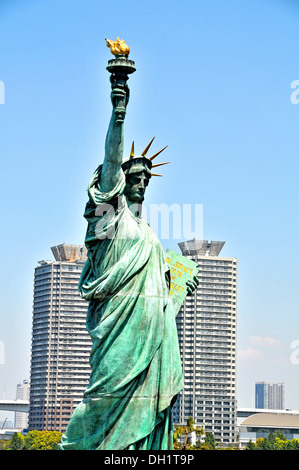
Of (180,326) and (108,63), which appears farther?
(180,326)

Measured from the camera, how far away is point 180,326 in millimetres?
125438

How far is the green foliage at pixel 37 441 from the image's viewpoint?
96.4 meters

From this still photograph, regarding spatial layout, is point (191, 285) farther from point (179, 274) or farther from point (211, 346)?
point (211, 346)

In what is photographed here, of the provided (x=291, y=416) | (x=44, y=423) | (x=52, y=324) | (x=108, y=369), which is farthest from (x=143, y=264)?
(x=291, y=416)

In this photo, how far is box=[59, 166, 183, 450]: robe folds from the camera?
669 inches

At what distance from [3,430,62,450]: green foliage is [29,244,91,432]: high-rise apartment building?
13252 millimetres

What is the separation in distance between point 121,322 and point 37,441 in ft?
276

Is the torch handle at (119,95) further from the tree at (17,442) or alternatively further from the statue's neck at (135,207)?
the tree at (17,442)

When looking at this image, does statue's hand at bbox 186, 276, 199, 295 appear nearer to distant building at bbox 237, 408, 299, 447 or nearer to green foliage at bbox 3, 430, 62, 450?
green foliage at bbox 3, 430, 62, 450

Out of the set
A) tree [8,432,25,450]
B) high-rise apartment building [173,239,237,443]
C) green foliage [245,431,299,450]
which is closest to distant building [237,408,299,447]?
high-rise apartment building [173,239,237,443]

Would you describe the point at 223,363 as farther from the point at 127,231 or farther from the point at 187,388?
the point at 127,231

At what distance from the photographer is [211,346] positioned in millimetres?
126812

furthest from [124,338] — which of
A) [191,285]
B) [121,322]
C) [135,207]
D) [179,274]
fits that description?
[135,207]
